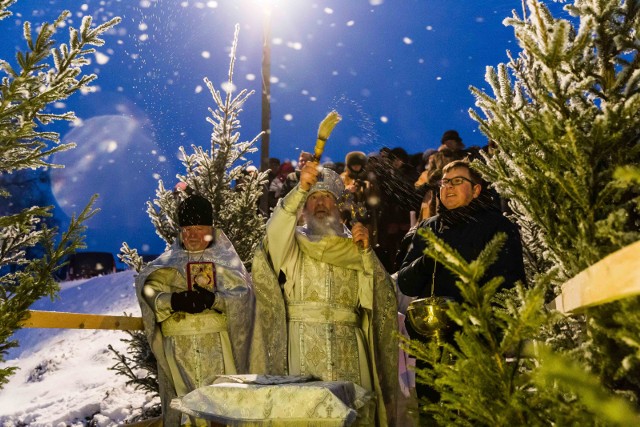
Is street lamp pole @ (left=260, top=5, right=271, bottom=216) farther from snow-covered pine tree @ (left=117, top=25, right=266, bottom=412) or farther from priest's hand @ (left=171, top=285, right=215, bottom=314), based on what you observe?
priest's hand @ (left=171, top=285, right=215, bottom=314)

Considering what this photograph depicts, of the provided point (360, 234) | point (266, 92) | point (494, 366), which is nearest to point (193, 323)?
point (360, 234)

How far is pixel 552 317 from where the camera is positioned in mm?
2260

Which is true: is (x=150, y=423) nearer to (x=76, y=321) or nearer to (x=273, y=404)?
(x=76, y=321)

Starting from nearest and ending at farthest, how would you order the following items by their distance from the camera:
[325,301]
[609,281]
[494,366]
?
[609,281] → [494,366] → [325,301]

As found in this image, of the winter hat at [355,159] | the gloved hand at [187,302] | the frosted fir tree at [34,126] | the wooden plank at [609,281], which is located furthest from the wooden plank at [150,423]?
the wooden plank at [609,281]

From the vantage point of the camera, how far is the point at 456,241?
14.6 feet

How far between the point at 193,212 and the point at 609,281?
4863 millimetres

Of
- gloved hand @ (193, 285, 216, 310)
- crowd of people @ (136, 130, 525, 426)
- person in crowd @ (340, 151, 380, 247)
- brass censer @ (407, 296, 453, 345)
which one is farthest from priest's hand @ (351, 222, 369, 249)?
person in crowd @ (340, 151, 380, 247)

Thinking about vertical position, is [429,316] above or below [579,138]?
below

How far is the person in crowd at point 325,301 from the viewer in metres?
5.38

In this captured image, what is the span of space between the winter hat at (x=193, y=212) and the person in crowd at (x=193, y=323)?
1.17 ft

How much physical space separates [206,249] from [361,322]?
163 centimetres

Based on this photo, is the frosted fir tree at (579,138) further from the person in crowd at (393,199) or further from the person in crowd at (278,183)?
the person in crowd at (278,183)

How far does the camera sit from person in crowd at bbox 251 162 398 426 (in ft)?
17.6
